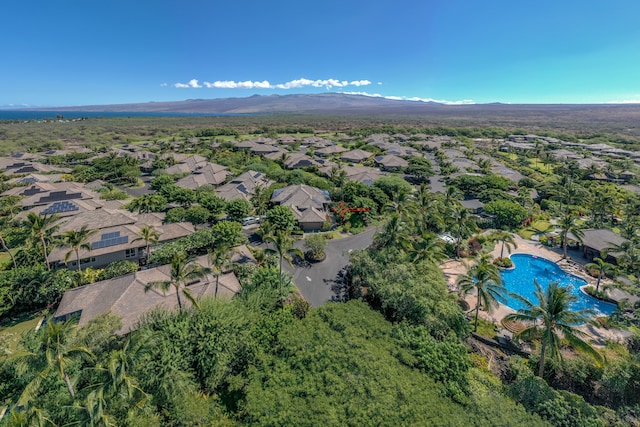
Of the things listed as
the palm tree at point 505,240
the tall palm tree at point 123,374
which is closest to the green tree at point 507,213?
the palm tree at point 505,240

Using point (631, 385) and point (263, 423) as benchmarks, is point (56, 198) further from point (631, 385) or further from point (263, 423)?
point (631, 385)

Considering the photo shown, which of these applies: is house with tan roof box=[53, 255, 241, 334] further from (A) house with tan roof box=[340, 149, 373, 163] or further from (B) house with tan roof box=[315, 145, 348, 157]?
(B) house with tan roof box=[315, 145, 348, 157]

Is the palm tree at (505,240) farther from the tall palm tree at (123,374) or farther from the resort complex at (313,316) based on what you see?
the tall palm tree at (123,374)

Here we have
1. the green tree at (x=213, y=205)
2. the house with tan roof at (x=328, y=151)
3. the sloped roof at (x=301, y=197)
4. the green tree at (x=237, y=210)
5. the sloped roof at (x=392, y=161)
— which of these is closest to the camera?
the green tree at (x=237, y=210)

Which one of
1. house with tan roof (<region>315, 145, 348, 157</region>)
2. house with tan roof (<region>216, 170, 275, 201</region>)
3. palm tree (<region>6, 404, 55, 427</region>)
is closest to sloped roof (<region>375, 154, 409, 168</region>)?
house with tan roof (<region>315, 145, 348, 157</region>)

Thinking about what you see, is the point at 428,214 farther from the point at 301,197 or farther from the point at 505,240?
the point at 301,197

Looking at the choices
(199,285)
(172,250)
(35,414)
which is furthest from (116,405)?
(172,250)

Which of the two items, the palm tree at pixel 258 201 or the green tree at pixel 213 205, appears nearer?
the palm tree at pixel 258 201
